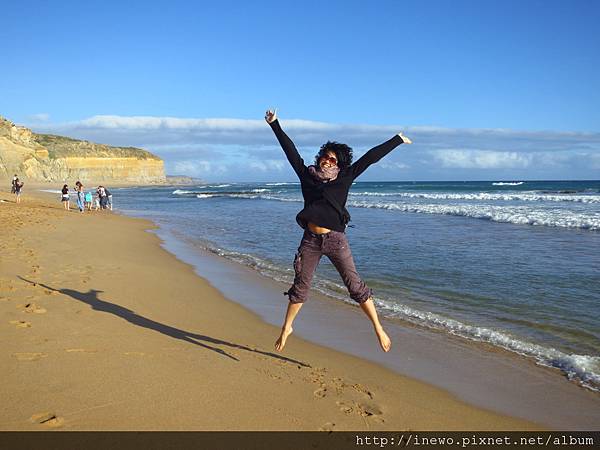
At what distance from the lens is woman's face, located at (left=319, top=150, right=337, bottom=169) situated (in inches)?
153

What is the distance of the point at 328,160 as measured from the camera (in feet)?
12.7

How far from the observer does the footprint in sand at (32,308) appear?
519cm

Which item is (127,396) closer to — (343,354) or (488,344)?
(343,354)

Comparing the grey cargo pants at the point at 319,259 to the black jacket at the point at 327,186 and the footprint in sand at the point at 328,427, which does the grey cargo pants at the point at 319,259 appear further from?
the footprint in sand at the point at 328,427

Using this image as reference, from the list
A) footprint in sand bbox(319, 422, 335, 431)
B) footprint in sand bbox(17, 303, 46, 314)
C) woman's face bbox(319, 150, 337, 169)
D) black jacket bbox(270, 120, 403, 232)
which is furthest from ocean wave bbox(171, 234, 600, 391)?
footprint in sand bbox(17, 303, 46, 314)

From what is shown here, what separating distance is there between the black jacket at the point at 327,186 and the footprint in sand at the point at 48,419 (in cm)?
219

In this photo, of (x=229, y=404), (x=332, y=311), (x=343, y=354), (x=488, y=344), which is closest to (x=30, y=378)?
(x=229, y=404)

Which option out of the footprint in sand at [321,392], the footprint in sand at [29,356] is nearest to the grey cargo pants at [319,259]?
the footprint in sand at [321,392]

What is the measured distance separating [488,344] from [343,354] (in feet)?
5.62

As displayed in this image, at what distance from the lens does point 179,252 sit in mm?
12391

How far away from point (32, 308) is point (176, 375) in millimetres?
2604

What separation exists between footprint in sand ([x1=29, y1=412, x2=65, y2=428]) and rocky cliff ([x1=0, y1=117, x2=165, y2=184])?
8025 centimetres

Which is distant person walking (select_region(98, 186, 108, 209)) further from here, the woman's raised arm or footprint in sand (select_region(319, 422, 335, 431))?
footprint in sand (select_region(319, 422, 335, 431))

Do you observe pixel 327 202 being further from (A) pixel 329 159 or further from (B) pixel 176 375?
(B) pixel 176 375
